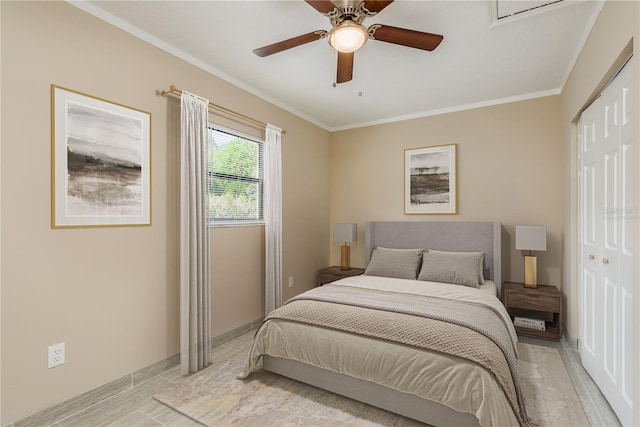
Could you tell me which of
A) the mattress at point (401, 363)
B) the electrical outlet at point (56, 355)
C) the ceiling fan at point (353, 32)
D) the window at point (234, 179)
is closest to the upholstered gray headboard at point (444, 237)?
the mattress at point (401, 363)

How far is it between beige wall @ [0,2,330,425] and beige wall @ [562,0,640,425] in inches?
120

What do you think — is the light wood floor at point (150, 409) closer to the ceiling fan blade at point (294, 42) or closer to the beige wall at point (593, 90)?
the beige wall at point (593, 90)

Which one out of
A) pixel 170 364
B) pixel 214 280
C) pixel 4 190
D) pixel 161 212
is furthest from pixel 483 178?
pixel 4 190

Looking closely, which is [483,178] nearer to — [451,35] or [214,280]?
[451,35]

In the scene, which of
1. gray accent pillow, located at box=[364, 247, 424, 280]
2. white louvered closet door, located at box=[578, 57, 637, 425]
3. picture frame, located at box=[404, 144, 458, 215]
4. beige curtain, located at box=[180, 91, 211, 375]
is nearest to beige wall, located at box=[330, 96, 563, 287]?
picture frame, located at box=[404, 144, 458, 215]

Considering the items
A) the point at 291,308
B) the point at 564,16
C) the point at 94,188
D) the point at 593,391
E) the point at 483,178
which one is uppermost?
the point at 564,16

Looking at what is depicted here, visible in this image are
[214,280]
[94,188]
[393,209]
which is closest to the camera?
[94,188]

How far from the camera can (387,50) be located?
8.84 ft

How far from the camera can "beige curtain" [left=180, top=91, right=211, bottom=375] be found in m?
2.63

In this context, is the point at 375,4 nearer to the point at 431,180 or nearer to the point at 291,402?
the point at 291,402

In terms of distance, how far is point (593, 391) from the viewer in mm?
2295

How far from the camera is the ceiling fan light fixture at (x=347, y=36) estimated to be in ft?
6.10

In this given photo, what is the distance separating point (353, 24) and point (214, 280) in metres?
2.49

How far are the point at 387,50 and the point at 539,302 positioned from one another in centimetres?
291
